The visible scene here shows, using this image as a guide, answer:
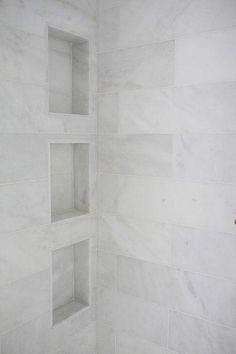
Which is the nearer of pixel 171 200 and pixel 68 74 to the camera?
pixel 171 200

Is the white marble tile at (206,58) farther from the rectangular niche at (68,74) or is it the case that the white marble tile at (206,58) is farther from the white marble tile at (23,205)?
the white marble tile at (23,205)

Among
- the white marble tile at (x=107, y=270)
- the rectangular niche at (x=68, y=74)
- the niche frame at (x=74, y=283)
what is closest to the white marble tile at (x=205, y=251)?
the white marble tile at (x=107, y=270)

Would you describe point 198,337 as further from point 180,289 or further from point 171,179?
point 171,179

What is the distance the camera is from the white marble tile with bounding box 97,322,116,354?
6.17 feet

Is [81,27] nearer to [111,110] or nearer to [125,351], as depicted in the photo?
[111,110]

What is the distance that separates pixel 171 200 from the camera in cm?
161

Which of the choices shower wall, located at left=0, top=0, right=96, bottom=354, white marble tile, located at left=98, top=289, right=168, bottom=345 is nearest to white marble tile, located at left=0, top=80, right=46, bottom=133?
shower wall, located at left=0, top=0, right=96, bottom=354

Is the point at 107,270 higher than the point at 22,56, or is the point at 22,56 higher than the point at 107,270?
the point at 22,56

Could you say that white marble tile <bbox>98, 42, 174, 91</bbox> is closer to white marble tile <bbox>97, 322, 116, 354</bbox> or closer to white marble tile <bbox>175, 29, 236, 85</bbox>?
white marble tile <bbox>175, 29, 236, 85</bbox>

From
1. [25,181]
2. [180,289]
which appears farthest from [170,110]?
[180,289]

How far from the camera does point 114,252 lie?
1835mm

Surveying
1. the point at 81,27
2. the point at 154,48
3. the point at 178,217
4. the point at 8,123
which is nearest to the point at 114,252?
the point at 178,217

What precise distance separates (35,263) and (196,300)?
2.52 ft

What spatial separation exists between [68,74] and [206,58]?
29.2 inches
